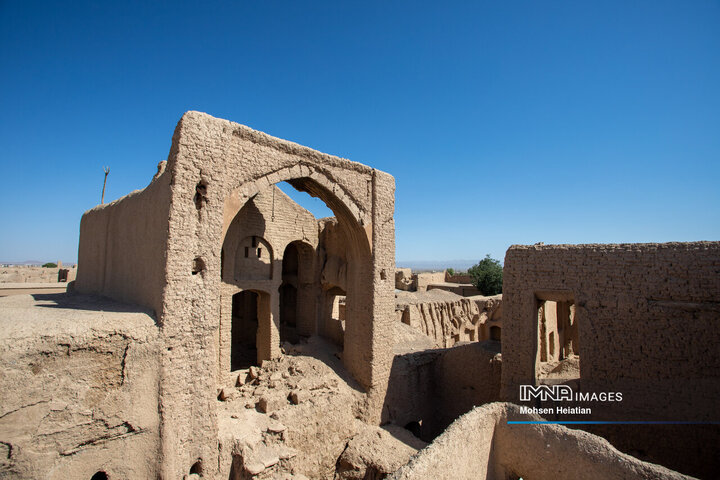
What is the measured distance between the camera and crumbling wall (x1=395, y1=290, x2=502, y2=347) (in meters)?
17.9

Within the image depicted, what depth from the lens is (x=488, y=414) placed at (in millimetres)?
5652

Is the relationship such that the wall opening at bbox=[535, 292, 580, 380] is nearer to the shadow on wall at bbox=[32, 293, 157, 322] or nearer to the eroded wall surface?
the eroded wall surface

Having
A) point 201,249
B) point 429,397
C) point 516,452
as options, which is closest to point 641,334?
point 516,452

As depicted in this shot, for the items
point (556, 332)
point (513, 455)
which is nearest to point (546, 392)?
point (513, 455)

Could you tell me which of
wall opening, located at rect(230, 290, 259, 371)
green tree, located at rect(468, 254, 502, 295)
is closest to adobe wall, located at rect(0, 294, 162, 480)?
wall opening, located at rect(230, 290, 259, 371)

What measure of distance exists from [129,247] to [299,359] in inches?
209

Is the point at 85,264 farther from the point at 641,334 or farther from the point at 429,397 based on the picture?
the point at 641,334

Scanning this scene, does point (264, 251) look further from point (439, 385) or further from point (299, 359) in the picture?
point (439, 385)

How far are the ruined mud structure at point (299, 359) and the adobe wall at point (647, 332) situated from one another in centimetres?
3

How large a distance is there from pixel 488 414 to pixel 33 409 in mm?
6208

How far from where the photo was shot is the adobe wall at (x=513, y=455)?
14.6 ft

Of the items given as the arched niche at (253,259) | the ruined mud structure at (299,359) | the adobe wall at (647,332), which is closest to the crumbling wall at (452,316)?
the ruined mud structure at (299,359)

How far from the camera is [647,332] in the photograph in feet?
22.2

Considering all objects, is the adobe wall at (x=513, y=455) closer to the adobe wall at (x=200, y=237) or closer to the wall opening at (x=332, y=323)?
the adobe wall at (x=200, y=237)
